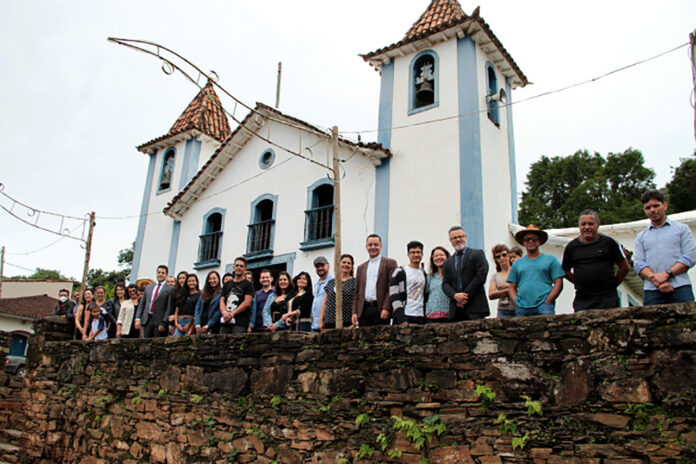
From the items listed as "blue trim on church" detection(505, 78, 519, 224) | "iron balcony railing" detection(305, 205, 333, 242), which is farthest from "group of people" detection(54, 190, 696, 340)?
"blue trim on church" detection(505, 78, 519, 224)

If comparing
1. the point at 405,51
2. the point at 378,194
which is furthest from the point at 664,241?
the point at 405,51

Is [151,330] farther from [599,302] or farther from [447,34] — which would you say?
[447,34]

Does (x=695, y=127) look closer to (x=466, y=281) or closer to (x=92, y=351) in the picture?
(x=466, y=281)

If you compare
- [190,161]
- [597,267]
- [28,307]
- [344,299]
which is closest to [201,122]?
[190,161]

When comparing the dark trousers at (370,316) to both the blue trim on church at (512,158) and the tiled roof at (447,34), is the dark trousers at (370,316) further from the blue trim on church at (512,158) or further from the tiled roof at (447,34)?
the tiled roof at (447,34)

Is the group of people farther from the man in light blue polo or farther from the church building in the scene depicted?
the church building

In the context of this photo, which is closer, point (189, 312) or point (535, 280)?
point (535, 280)

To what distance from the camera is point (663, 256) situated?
4.29m

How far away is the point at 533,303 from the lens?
4.87 m

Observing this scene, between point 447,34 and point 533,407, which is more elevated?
point 447,34

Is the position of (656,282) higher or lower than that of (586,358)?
higher

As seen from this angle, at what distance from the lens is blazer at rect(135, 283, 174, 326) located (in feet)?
27.6

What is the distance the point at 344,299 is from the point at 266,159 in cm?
843

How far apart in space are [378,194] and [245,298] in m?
4.93
